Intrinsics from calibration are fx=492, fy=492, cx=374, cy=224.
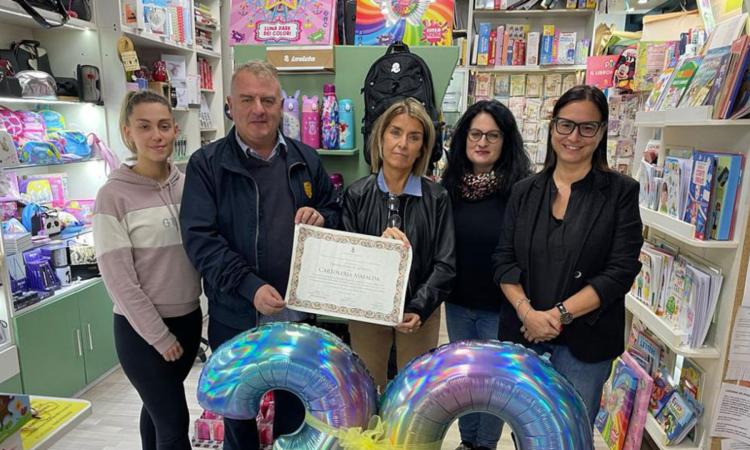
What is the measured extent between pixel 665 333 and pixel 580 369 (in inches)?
29.3

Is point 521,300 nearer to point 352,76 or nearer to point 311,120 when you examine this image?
point 311,120

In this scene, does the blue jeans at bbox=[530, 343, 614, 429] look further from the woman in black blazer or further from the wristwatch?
the wristwatch

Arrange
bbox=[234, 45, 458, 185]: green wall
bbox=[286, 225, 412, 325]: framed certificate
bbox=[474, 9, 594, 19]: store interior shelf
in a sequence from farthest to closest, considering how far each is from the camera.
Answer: bbox=[474, 9, 594, 19]: store interior shelf
bbox=[234, 45, 458, 185]: green wall
bbox=[286, 225, 412, 325]: framed certificate

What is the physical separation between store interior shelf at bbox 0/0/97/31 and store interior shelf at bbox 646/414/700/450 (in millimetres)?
3387

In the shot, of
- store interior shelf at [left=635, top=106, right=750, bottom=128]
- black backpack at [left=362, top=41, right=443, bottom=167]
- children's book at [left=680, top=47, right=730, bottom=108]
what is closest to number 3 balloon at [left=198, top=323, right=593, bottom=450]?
store interior shelf at [left=635, top=106, right=750, bottom=128]

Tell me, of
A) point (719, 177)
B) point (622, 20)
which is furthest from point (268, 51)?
point (622, 20)

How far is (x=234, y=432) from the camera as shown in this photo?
65.6 inches

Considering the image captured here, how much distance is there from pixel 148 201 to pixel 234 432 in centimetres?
82

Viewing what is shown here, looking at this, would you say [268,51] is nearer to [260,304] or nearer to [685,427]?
[260,304]

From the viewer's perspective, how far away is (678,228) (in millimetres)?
1899

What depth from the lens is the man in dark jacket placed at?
1444mm

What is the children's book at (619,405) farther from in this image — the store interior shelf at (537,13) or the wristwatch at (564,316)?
the store interior shelf at (537,13)

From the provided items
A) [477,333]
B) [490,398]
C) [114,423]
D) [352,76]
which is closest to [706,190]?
[477,333]

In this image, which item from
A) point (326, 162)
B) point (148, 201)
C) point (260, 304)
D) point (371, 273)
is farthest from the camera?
point (326, 162)
